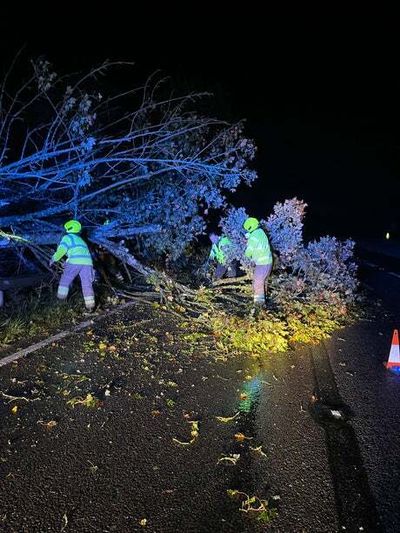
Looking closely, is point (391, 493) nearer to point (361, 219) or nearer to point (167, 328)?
point (167, 328)

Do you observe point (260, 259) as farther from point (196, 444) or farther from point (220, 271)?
point (196, 444)

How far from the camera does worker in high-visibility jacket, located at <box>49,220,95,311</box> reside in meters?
6.53

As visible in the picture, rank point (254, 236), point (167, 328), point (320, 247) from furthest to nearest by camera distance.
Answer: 1. point (320, 247)
2. point (254, 236)
3. point (167, 328)

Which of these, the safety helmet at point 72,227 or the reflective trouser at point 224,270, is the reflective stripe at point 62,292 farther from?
the reflective trouser at point 224,270

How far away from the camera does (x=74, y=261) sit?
656 cm

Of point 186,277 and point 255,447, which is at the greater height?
point 186,277

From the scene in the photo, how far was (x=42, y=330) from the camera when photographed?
553cm

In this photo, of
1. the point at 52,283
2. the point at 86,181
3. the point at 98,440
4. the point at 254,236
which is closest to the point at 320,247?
the point at 254,236

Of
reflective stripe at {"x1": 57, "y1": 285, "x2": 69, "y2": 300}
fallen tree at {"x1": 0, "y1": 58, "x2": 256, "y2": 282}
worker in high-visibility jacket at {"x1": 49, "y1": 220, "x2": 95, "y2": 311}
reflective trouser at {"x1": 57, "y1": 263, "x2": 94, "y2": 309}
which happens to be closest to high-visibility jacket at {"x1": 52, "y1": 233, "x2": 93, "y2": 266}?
worker in high-visibility jacket at {"x1": 49, "y1": 220, "x2": 95, "y2": 311}

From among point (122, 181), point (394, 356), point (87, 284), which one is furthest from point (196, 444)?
point (122, 181)

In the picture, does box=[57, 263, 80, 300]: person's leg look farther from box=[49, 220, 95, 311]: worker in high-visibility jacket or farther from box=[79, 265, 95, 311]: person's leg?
box=[79, 265, 95, 311]: person's leg

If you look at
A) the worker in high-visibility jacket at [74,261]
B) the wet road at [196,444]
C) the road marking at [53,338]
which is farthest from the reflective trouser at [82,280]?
the wet road at [196,444]

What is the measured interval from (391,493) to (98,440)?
200 centimetres

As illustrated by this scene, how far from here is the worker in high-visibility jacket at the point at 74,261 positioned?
653cm
